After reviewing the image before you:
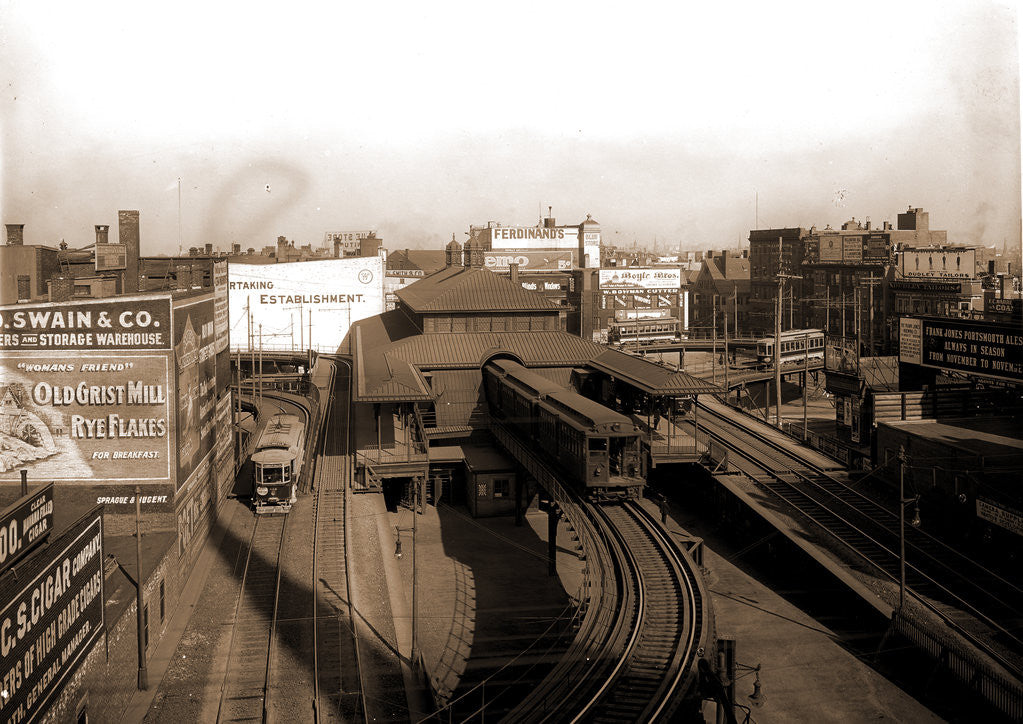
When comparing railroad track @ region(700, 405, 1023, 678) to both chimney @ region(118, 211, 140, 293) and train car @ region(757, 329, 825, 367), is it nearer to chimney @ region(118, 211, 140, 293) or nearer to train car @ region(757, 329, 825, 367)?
chimney @ region(118, 211, 140, 293)

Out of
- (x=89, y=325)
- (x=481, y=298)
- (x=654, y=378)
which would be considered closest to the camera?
(x=89, y=325)

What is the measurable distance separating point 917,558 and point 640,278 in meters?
76.8

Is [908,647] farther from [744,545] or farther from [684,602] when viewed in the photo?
[744,545]

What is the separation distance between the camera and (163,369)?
2766 cm

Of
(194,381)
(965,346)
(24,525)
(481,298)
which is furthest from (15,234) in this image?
(965,346)

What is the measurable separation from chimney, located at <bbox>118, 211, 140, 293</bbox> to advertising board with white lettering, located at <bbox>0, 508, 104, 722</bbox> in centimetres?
2904

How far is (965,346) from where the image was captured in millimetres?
36500

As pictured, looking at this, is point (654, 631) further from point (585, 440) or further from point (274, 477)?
point (274, 477)

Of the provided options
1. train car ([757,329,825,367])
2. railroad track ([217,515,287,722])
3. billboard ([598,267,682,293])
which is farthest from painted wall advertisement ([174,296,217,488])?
billboard ([598,267,682,293])

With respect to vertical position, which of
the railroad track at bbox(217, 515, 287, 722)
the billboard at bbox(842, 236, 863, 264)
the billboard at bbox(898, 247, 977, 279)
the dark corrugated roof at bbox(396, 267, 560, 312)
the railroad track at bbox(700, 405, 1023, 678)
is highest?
the billboard at bbox(842, 236, 863, 264)

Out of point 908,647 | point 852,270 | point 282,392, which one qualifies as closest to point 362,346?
point 282,392

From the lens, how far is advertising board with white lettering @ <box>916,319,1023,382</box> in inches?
1330

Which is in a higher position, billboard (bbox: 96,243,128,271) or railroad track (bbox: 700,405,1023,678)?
billboard (bbox: 96,243,128,271)

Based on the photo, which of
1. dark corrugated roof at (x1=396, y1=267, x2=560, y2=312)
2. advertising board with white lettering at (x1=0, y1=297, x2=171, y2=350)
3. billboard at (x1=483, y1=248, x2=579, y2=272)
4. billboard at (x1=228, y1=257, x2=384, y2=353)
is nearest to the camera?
advertising board with white lettering at (x1=0, y1=297, x2=171, y2=350)
